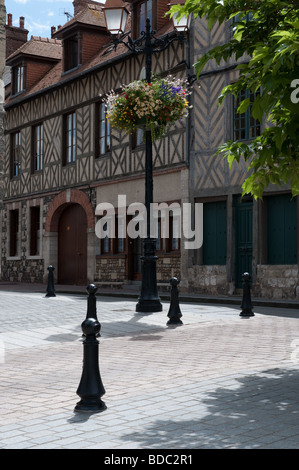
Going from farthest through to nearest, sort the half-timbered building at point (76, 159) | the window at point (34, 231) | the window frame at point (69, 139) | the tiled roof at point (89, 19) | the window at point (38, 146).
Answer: the window at point (34, 231), the window at point (38, 146), the window frame at point (69, 139), the tiled roof at point (89, 19), the half-timbered building at point (76, 159)

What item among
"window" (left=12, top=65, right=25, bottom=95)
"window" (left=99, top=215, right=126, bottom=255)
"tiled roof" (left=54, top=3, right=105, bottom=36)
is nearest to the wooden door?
"window" (left=99, top=215, right=126, bottom=255)

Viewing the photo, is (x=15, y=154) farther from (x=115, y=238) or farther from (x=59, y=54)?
(x=115, y=238)

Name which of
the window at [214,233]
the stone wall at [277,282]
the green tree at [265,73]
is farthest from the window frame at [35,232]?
the green tree at [265,73]

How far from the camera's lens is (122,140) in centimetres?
1973

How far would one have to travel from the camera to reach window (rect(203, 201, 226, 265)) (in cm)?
1669

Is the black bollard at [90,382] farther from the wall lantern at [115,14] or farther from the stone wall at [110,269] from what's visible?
the stone wall at [110,269]

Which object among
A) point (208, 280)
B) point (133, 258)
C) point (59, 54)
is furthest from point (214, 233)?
point (59, 54)

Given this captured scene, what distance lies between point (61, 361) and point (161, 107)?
5.07 m

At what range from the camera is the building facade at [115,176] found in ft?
52.5

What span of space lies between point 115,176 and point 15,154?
705cm

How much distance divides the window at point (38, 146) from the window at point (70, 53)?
7.70 ft

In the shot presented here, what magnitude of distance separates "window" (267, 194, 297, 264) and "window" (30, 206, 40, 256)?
10.6m

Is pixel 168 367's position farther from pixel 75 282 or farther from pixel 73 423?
pixel 75 282
